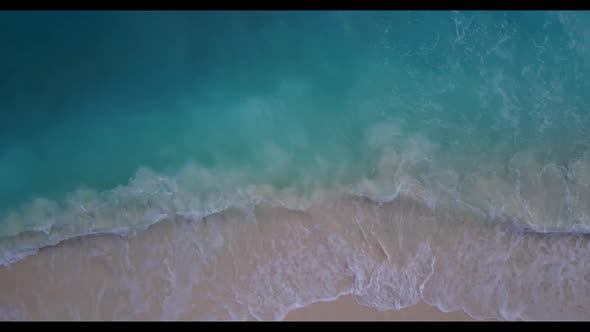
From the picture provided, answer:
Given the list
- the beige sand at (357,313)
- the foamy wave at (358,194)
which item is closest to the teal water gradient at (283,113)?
the foamy wave at (358,194)

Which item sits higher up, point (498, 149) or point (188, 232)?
point (498, 149)

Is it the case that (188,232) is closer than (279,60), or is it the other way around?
(188,232)

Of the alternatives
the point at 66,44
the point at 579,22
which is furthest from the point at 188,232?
the point at 579,22

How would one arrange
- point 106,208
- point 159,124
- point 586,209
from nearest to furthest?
point 586,209, point 106,208, point 159,124

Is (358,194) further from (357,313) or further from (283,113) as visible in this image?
(283,113)

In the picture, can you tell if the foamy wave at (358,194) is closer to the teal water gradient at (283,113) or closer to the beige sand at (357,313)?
the teal water gradient at (283,113)

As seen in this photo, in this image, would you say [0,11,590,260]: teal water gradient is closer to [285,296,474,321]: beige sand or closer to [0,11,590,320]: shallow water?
[0,11,590,320]: shallow water
